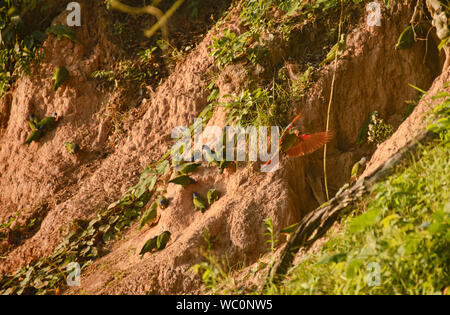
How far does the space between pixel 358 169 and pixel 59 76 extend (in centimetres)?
371

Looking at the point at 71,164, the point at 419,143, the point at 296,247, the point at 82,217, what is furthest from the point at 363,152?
the point at 71,164

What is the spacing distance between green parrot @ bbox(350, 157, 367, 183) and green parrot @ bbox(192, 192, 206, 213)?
4.19 ft

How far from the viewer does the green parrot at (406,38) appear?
15.9 feet

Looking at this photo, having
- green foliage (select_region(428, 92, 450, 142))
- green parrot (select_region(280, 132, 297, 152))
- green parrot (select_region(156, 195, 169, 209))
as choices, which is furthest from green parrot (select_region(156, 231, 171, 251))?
green foliage (select_region(428, 92, 450, 142))

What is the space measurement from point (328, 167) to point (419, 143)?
1270 mm

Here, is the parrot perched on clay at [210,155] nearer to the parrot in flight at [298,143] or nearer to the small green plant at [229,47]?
the parrot in flight at [298,143]

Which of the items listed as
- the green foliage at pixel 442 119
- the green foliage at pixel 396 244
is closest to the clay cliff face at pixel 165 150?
the green foliage at pixel 442 119

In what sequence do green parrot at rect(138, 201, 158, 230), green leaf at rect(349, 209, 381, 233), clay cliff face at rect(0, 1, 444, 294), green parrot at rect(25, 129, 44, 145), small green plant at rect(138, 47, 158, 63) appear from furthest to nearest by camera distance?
1. small green plant at rect(138, 47, 158, 63)
2. green parrot at rect(25, 129, 44, 145)
3. green parrot at rect(138, 201, 158, 230)
4. clay cliff face at rect(0, 1, 444, 294)
5. green leaf at rect(349, 209, 381, 233)

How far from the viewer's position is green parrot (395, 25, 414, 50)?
15.9 feet

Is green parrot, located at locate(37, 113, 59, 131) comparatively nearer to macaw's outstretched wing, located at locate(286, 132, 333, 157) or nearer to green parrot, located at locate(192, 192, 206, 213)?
green parrot, located at locate(192, 192, 206, 213)

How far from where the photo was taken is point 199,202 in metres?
4.77

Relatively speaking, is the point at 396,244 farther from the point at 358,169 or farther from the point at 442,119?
the point at 358,169

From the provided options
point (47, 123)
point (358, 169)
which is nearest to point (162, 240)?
point (358, 169)

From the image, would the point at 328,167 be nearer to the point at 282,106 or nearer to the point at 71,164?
the point at 282,106
